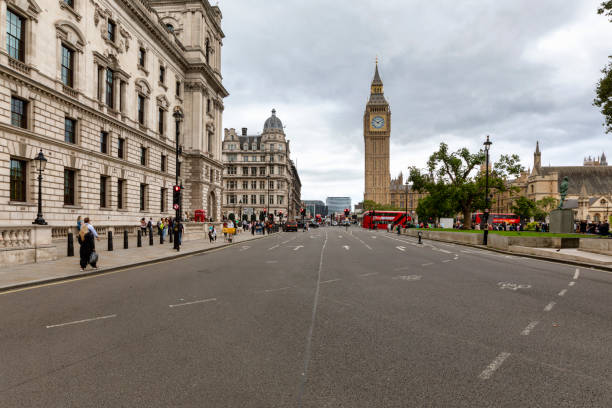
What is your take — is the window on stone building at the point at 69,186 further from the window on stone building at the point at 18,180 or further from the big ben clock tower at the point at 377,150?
the big ben clock tower at the point at 377,150

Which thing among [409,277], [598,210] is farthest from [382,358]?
[598,210]

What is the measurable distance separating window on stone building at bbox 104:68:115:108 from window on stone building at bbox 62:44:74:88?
4190 millimetres

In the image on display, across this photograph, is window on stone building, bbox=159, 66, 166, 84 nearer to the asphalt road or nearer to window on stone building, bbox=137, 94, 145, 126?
window on stone building, bbox=137, 94, 145, 126

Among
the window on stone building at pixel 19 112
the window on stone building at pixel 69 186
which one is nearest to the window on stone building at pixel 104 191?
the window on stone building at pixel 69 186

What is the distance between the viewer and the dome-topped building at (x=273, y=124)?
10200 centimetres

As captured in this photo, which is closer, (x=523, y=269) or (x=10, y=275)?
(x=10, y=275)

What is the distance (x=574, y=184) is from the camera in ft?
382

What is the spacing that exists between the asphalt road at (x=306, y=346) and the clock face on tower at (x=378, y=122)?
15534 cm

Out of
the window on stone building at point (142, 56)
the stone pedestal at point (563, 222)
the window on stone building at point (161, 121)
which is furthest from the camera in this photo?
the window on stone building at point (161, 121)

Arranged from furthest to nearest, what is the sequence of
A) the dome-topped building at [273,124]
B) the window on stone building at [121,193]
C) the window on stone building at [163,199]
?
the dome-topped building at [273,124] < the window on stone building at [163,199] < the window on stone building at [121,193]

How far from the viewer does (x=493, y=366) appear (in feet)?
13.4

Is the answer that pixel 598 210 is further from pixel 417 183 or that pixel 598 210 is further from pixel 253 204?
pixel 253 204

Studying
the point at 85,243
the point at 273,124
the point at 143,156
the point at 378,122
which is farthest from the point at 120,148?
the point at 378,122

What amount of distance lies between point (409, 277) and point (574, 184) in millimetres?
135150
